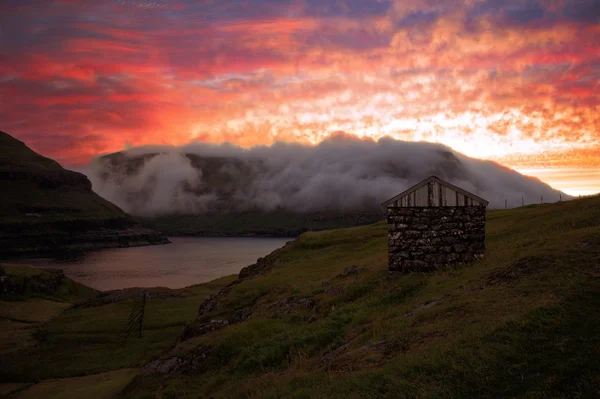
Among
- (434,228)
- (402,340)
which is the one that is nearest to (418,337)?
(402,340)

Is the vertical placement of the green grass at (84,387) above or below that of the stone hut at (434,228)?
below

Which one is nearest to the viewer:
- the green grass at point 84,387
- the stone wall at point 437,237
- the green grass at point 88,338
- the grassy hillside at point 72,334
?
the stone wall at point 437,237

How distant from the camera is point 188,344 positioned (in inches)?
1103

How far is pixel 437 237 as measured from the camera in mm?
26672

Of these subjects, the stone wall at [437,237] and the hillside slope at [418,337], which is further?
the stone wall at [437,237]

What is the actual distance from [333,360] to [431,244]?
43.8 feet

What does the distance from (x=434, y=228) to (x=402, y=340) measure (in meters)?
13.1

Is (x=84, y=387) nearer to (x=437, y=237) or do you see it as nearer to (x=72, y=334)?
(x=72, y=334)

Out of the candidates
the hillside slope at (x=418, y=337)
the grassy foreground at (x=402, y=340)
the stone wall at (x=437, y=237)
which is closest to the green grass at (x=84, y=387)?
the grassy foreground at (x=402, y=340)

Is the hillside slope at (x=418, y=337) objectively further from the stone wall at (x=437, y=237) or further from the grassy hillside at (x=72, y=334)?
the grassy hillside at (x=72, y=334)

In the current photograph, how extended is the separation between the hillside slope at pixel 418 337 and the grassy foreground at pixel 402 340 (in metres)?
0.06

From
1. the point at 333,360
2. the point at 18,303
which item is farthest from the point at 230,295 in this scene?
the point at 18,303

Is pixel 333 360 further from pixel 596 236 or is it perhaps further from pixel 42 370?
pixel 42 370

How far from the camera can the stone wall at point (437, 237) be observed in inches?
1049
